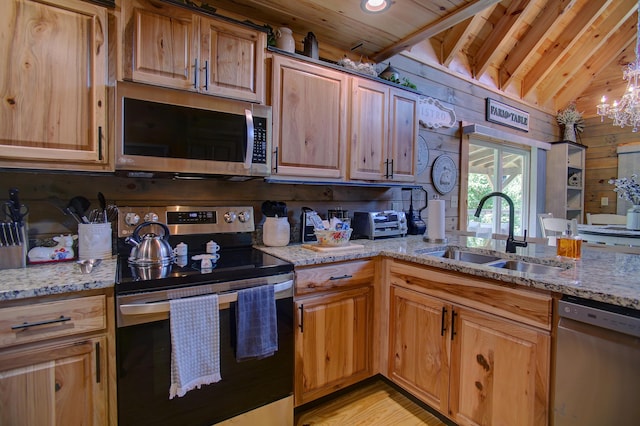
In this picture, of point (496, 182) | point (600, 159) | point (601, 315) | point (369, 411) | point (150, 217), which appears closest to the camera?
point (601, 315)

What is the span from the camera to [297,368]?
1.69 meters

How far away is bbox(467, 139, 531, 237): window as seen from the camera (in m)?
3.79

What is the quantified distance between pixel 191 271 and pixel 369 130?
1.52 meters

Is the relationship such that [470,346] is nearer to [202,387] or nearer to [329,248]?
[329,248]

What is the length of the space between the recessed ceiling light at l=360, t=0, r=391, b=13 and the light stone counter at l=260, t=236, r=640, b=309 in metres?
1.45

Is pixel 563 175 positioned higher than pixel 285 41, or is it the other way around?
pixel 285 41

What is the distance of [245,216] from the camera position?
2.02 m

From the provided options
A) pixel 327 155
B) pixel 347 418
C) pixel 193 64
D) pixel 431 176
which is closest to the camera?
pixel 193 64

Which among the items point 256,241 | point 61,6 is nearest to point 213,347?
point 256,241

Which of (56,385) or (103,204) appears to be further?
(103,204)

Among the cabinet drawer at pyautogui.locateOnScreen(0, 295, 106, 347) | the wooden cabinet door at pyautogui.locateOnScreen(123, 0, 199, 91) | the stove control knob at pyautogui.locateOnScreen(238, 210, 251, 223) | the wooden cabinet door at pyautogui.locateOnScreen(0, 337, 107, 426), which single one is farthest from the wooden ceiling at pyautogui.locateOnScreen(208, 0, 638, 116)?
the wooden cabinet door at pyautogui.locateOnScreen(0, 337, 107, 426)

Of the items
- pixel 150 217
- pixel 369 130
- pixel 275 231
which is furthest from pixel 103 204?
pixel 369 130

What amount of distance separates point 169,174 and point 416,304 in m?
1.50

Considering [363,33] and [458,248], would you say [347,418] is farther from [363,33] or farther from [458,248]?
[363,33]
